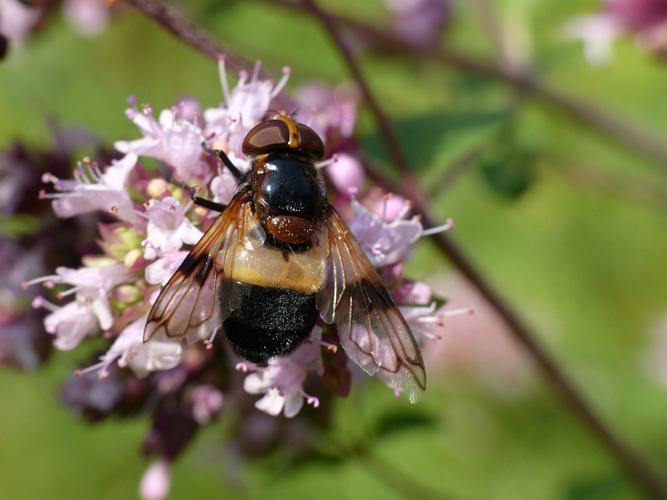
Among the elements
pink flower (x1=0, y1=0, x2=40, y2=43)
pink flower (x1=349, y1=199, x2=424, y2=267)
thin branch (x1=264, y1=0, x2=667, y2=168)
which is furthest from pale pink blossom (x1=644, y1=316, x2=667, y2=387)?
pink flower (x1=0, y1=0, x2=40, y2=43)

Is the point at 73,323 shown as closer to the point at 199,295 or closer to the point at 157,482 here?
the point at 199,295

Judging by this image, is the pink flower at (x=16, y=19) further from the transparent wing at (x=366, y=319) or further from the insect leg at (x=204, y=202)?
the transparent wing at (x=366, y=319)

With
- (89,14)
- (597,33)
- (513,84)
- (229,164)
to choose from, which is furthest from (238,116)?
(89,14)

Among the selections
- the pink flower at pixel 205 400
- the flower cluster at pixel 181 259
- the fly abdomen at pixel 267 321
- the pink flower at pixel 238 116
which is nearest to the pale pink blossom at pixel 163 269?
the flower cluster at pixel 181 259

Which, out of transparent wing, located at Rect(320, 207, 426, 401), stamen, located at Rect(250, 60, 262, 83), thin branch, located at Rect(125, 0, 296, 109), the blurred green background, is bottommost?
the blurred green background

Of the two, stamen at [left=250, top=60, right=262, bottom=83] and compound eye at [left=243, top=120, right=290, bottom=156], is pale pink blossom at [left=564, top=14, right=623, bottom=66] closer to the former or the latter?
stamen at [left=250, top=60, right=262, bottom=83]

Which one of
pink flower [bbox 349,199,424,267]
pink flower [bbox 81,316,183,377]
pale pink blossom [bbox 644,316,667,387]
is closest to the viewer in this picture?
pink flower [bbox 81,316,183,377]
